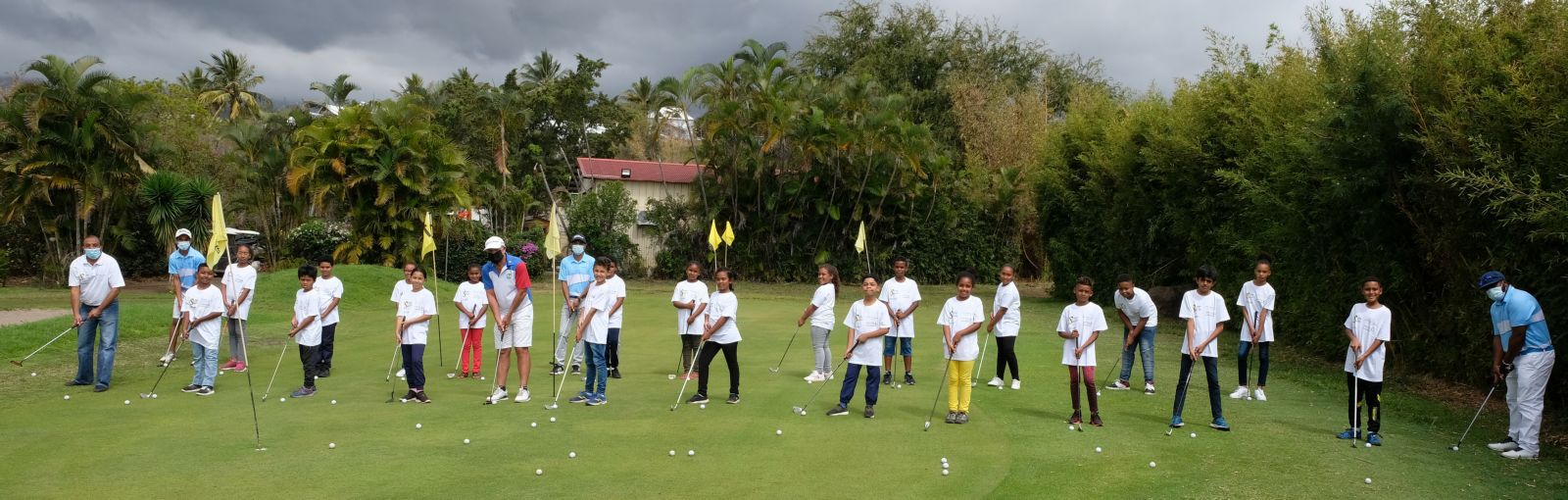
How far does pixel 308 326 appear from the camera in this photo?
10.4m

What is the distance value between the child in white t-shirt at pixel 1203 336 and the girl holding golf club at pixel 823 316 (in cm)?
363

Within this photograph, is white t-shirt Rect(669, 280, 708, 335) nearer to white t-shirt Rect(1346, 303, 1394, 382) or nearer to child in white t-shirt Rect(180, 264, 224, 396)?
child in white t-shirt Rect(180, 264, 224, 396)

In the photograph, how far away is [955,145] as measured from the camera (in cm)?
4019

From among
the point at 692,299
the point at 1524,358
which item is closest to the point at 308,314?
the point at 692,299

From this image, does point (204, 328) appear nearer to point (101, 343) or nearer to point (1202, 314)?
point (101, 343)

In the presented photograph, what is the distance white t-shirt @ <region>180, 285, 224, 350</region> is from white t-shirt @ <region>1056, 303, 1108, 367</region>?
8.62 meters

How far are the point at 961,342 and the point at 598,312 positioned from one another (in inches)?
139

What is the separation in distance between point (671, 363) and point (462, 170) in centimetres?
1723

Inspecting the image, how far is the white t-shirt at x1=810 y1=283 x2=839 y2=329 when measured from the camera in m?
11.0

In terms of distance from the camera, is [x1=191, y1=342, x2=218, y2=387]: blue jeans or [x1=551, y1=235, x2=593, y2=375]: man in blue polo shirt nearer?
[x1=191, y1=342, x2=218, y2=387]: blue jeans

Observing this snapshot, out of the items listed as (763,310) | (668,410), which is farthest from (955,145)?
(668,410)

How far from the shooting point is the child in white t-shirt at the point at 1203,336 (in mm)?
9016

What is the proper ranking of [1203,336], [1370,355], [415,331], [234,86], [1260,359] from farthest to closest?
[234,86] < [1260,359] < [415,331] < [1203,336] < [1370,355]

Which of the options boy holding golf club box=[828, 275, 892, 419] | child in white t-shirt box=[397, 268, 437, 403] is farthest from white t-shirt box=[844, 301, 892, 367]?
child in white t-shirt box=[397, 268, 437, 403]
